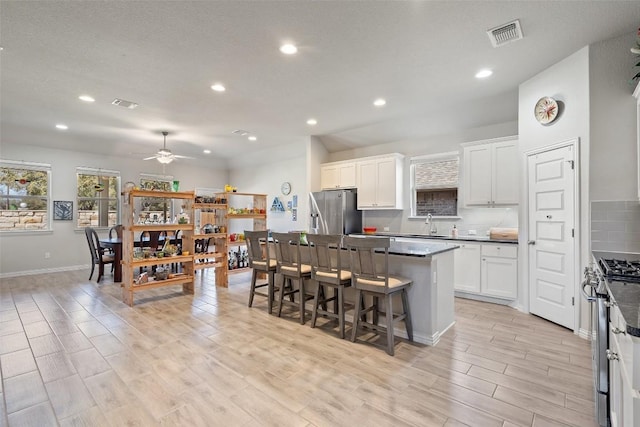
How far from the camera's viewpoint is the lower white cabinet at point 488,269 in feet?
13.3

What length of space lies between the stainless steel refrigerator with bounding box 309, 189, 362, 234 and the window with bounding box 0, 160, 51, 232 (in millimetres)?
5603

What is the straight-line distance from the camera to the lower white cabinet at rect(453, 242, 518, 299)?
4047 mm

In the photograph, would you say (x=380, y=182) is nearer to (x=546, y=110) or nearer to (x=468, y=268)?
(x=468, y=268)

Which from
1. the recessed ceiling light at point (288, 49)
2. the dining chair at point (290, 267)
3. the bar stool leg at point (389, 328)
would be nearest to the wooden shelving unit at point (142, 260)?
the dining chair at point (290, 267)

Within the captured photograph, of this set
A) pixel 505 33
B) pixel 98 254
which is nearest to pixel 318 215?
pixel 98 254

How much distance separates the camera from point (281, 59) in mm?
3199

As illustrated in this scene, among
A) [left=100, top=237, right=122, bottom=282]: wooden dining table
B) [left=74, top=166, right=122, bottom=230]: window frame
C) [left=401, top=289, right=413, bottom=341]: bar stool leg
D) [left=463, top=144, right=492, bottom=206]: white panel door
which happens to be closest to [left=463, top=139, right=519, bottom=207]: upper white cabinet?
[left=463, top=144, right=492, bottom=206]: white panel door

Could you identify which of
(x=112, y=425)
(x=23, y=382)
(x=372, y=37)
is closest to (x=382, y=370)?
(x=112, y=425)

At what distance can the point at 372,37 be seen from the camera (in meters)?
2.78

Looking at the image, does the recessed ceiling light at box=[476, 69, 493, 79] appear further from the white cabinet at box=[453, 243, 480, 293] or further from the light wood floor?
the light wood floor

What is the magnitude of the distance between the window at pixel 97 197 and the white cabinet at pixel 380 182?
5907mm

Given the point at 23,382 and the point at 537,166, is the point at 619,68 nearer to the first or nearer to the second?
the point at 537,166

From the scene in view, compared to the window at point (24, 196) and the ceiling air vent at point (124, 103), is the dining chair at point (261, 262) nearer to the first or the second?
the ceiling air vent at point (124, 103)

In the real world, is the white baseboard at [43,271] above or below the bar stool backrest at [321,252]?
below
